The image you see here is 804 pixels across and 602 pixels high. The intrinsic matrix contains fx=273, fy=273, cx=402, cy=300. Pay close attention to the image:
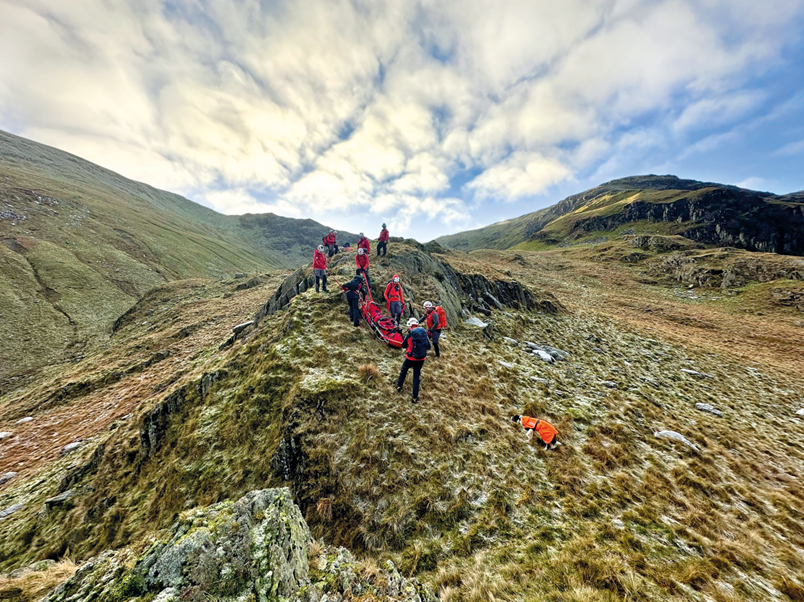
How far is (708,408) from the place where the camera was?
48.4ft

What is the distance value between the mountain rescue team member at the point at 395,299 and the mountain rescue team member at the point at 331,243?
15923 millimetres

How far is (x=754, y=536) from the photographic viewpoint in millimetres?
7250

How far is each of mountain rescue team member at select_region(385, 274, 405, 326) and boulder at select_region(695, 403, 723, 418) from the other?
56.3 feet

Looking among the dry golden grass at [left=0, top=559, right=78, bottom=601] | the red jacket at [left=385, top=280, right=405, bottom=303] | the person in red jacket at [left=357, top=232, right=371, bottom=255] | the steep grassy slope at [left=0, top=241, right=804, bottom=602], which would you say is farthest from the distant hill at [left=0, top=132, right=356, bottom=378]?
the red jacket at [left=385, top=280, right=405, bottom=303]

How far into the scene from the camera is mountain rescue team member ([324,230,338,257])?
1211 inches

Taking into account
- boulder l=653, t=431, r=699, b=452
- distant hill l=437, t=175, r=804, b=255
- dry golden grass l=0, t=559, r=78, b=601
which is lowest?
dry golden grass l=0, t=559, r=78, b=601

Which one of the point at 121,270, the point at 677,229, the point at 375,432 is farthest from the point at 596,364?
the point at 677,229

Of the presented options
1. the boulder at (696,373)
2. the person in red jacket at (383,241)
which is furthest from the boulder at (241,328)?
the boulder at (696,373)

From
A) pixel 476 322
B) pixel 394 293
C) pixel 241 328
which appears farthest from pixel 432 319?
pixel 241 328

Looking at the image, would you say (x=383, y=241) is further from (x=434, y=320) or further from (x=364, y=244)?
(x=434, y=320)

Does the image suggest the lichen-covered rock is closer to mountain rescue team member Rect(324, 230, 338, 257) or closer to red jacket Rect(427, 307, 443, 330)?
red jacket Rect(427, 307, 443, 330)

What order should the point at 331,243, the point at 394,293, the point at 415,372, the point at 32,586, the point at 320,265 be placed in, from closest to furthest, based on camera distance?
the point at 32,586 < the point at 415,372 < the point at 394,293 < the point at 320,265 < the point at 331,243

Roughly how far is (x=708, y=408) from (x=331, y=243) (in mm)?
32744

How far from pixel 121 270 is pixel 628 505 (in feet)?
306
